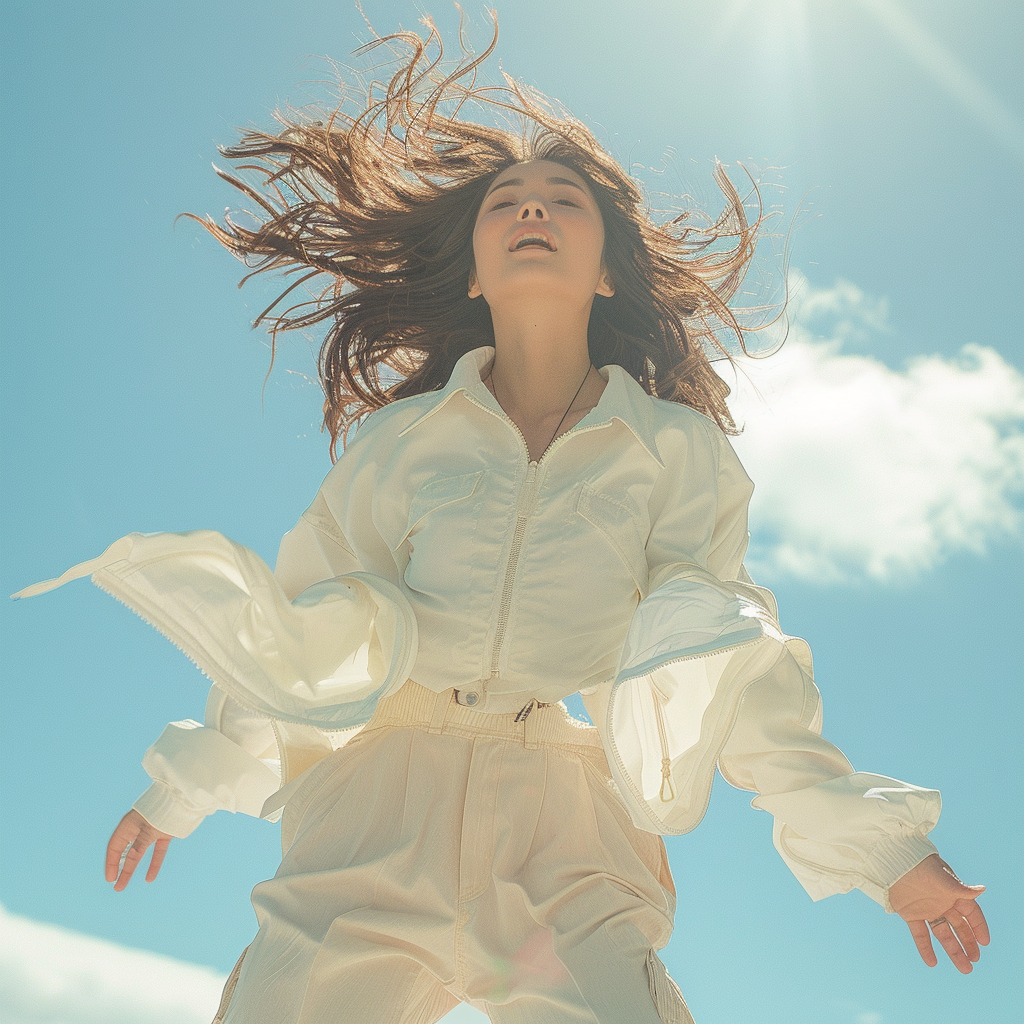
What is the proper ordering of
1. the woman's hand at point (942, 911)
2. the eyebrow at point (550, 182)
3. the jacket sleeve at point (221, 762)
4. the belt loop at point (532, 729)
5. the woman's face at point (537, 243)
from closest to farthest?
the woman's hand at point (942, 911), the belt loop at point (532, 729), the jacket sleeve at point (221, 762), the woman's face at point (537, 243), the eyebrow at point (550, 182)

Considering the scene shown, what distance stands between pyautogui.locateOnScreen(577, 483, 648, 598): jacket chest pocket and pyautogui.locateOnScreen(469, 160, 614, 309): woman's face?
25.1 inches

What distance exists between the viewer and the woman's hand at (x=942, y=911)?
2248 mm

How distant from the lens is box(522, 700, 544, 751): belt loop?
2770 mm

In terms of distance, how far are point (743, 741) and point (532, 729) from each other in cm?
53

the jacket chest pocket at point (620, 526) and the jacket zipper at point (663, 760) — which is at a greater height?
the jacket chest pocket at point (620, 526)

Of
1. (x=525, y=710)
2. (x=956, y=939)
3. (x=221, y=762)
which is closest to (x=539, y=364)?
(x=525, y=710)

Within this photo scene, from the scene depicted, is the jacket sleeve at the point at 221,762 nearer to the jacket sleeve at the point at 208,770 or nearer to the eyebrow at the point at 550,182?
the jacket sleeve at the point at 208,770

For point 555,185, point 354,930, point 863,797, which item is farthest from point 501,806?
point 555,185

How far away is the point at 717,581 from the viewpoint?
8.41ft

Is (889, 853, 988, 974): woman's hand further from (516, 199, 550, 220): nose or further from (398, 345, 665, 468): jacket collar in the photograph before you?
(516, 199, 550, 220): nose

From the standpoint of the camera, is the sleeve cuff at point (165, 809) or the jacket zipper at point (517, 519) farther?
the sleeve cuff at point (165, 809)

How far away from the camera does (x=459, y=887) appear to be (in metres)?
2.54

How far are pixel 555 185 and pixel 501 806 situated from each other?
1805mm

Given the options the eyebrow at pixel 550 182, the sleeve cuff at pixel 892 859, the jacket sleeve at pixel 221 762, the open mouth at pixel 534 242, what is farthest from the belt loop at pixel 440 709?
the eyebrow at pixel 550 182
